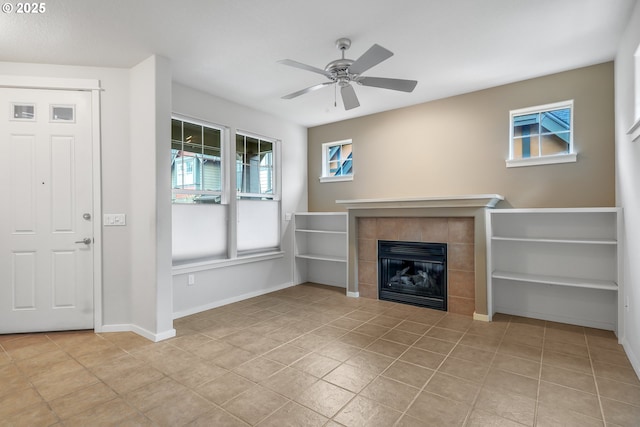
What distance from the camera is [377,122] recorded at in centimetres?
504

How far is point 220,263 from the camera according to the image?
4.34 metres

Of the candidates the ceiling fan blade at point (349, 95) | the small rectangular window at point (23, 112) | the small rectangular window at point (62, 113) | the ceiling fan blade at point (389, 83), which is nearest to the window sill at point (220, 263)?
the small rectangular window at point (62, 113)

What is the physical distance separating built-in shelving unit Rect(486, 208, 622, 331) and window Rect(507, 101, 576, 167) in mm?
614

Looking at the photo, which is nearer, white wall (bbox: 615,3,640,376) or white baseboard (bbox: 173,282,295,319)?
white wall (bbox: 615,3,640,376)

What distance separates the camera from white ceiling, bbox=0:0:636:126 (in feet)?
8.12

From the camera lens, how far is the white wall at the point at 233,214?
401 cm

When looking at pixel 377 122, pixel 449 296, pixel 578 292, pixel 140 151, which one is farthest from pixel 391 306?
pixel 140 151

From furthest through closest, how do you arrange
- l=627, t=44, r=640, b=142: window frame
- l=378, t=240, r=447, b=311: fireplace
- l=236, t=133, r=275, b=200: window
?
l=236, t=133, r=275, b=200: window
l=378, t=240, r=447, b=311: fireplace
l=627, t=44, r=640, b=142: window frame

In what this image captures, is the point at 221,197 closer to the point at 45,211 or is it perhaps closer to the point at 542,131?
the point at 45,211

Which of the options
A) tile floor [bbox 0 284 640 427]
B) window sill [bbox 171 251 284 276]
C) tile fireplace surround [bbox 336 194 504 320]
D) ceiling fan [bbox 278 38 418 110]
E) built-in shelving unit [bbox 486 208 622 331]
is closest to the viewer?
tile floor [bbox 0 284 640 427]

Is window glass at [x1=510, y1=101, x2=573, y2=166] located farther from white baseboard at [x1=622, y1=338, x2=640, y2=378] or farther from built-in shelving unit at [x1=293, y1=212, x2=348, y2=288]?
built-in shelving unit at [x1=293, y1=212, x2=348, y2=288]

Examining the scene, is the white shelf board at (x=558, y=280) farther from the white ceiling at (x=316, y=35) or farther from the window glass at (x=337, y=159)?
the window glass at (x=337, y=159)

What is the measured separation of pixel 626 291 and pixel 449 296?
5.29ft

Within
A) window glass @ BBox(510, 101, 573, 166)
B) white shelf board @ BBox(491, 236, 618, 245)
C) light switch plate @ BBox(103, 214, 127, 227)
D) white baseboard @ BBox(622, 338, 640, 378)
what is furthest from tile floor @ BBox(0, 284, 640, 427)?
window glass @ BBox(510, 101, 573, 166)
